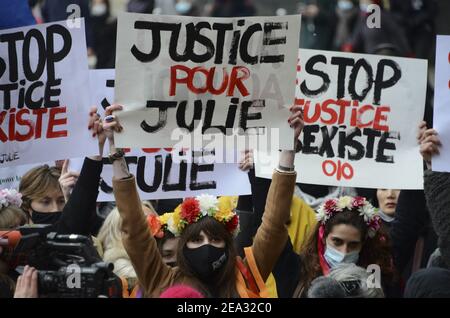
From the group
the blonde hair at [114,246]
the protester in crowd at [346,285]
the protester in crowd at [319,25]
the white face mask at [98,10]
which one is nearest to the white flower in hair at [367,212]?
the protester in crowd at [346,285]

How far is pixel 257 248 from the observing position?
558cm

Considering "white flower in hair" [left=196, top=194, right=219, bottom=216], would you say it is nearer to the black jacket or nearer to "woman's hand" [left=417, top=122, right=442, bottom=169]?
"woman's hand" [left=417, top=122, right=442, bottom=169]

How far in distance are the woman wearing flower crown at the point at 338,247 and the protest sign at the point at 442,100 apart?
1.75 feet

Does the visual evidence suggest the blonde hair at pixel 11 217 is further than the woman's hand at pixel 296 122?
Yes

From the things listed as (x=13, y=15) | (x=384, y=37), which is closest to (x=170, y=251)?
(x=13, y=15)

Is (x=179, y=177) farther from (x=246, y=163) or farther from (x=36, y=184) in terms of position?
(x=36, y=184)

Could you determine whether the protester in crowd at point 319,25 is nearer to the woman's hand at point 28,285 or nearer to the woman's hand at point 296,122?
the woman's hand at point 296,122

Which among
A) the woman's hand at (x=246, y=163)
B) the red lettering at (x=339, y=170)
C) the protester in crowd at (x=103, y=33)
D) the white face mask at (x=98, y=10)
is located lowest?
the red lettering at (x=339, y=170)

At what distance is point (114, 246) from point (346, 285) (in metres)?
1.63

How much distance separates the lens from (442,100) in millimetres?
6195

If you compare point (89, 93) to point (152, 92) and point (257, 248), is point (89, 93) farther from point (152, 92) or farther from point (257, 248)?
point (257, 248)

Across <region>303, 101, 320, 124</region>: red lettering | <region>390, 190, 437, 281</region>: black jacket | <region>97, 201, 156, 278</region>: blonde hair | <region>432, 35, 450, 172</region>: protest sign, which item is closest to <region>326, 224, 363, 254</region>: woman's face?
<region>390, 190, 437, 281</region>: black jacket

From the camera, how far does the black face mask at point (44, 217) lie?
6504 millimetres

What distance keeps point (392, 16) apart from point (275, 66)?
8151mm
